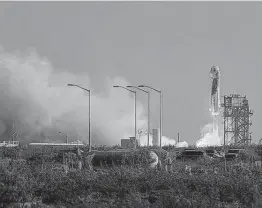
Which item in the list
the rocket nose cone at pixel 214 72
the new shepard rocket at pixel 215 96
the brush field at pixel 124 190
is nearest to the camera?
the brush field at pixel 124 190

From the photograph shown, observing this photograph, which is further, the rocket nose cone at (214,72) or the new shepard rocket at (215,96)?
the rocket nose cone at (214,72)

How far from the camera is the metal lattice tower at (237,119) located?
123m

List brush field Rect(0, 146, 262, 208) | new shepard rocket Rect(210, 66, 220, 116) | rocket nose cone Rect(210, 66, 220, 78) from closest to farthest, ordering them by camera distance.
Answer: brush field Rect(0, 146, 262, 208) < new shepard rocket Rect(210, 66, 220, 116) < rocket nose cone Rect(210, 66, 220, 78)

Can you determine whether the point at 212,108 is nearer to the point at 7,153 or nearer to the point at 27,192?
the point at 7,153

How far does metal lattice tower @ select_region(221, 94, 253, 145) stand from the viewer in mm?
122688

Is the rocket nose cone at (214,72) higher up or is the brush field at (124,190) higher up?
the rocket nose cone at (214,72)

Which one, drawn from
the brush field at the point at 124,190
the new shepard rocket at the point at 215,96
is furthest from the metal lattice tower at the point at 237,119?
the brush field at the point at 124,190

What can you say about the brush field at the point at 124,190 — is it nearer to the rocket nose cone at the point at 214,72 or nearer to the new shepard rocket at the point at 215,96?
the new shepard rocket at the point at 215,96

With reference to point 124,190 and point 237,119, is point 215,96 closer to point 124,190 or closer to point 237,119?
point 237,119

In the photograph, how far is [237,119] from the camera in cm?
12356

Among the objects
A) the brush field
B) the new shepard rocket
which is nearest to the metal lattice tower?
the new shepard rocket

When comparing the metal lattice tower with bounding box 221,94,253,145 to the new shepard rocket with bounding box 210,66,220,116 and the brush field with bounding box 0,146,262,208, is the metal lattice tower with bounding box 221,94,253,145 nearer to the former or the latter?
the new shepard rocket with bounding box 210,66,220,116

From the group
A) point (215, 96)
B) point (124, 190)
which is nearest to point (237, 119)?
point (215, 96)

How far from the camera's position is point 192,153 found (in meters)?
63.3
